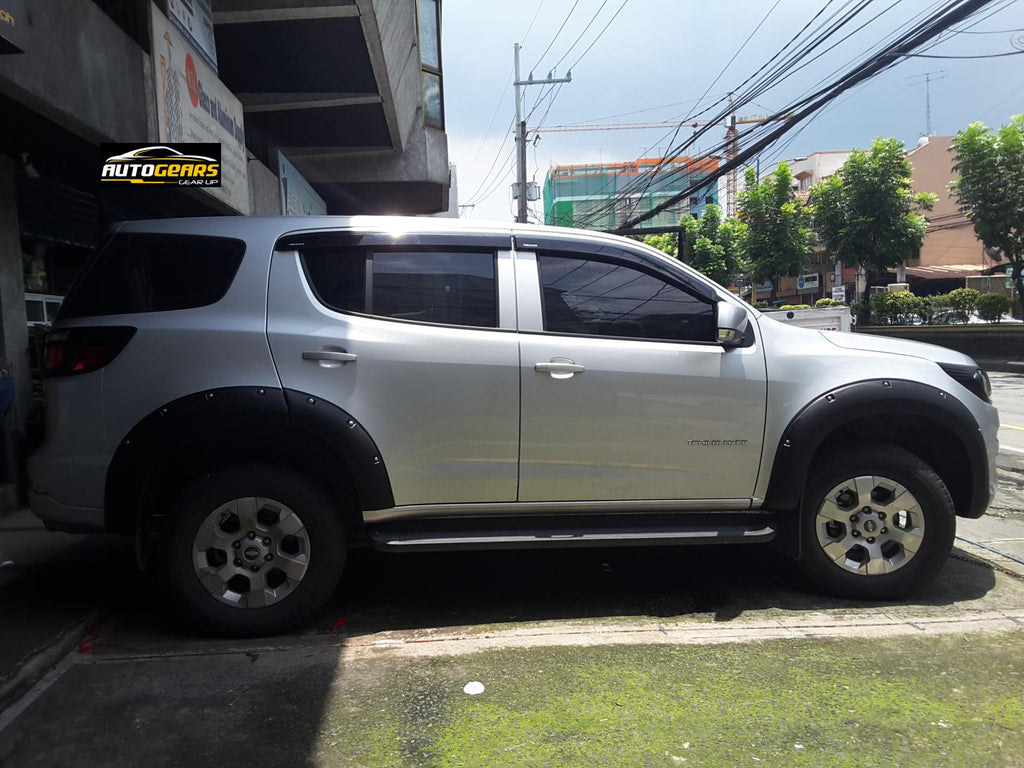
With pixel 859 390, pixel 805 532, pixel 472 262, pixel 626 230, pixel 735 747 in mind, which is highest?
pixel 626 230

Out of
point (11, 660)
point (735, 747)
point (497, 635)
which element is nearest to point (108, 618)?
point (11, 660)

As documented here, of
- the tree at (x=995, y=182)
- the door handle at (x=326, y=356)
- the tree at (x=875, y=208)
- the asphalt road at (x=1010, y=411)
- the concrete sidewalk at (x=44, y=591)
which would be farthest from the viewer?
the tree at (x=875, y=208)

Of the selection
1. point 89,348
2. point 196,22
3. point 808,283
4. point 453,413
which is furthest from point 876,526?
point 808,283

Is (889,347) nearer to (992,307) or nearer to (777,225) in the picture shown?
(992,307)

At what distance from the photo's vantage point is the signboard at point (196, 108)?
5.96 m

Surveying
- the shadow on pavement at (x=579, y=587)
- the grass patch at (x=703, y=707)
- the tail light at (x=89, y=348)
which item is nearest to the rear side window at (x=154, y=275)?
the tail light at (x=89, y=348)

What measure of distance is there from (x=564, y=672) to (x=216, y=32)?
829 cm

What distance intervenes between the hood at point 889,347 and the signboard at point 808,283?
180 ft

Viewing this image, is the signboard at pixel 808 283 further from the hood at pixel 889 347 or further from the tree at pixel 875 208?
the hood at pixel 889 347

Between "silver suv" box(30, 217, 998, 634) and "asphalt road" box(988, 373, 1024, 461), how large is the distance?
18.4 feet

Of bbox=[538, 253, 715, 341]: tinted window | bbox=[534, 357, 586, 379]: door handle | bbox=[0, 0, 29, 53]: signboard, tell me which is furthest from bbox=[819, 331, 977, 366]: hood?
bbox=[0, 0, 29, 53]: signboard

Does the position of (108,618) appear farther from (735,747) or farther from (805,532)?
(805,532)

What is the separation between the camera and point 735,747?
2666 mm

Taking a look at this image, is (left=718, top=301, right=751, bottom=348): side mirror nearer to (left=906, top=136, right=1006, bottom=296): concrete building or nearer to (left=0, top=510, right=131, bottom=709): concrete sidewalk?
(left=0, top=510, right=131, bottom=709): concrete sidewalk
